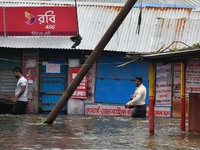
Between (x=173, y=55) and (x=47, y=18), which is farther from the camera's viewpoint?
(x=47, y=18)

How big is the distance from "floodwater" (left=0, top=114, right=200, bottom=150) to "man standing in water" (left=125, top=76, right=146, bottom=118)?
932 mm

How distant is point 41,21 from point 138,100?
4999 millimetres

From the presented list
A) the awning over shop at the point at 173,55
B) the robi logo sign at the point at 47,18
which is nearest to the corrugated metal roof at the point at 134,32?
the robi logo sign at the point at 47,18

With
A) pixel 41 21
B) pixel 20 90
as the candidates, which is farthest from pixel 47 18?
pixel 20 90

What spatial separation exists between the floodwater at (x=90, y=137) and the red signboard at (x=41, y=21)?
4530mm

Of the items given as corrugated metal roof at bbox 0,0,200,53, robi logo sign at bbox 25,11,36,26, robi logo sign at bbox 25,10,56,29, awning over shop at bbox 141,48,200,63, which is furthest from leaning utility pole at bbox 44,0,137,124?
robi logo sign at bbox 25,11,36,26

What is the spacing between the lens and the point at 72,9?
64.0 feet

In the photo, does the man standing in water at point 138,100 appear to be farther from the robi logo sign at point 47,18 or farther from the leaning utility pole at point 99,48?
the robi logo sign at point 47,18

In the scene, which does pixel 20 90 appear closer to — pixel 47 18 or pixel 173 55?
pixel 47 18

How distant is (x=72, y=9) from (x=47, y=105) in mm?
3530

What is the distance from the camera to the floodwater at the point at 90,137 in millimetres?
10180

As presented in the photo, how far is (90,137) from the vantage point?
11805mm

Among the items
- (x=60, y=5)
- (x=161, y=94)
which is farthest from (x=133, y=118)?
(x=60, y=5)

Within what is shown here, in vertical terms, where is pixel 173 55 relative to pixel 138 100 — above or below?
above
